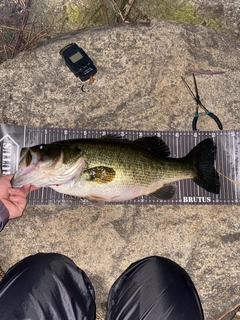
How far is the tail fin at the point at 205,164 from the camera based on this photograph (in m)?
3.59

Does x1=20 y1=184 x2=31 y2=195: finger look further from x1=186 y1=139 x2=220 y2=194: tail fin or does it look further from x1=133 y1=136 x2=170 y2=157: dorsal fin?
x1=186 y1=139 x2=220 y2=194: tail fin

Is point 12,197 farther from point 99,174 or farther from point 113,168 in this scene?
point 113,168

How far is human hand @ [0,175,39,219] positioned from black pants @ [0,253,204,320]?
0.45 meters

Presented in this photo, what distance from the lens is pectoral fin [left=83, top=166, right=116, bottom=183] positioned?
320 centimetres

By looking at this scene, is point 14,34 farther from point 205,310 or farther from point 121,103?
point 205,310

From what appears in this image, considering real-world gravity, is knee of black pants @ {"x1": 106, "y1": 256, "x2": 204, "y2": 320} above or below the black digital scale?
below

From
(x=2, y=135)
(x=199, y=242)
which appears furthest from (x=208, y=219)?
(x=2, y=135)

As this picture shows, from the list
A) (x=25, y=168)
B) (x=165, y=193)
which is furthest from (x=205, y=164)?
(x=25, y=168)

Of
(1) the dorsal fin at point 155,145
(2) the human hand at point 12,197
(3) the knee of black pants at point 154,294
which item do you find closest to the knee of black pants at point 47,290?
(3) the knee of black pants at point 154,294

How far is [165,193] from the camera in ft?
11.8

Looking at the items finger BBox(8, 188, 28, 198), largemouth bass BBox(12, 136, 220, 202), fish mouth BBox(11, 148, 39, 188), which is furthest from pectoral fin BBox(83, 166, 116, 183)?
finger BBox(8, 188, 28, 198)

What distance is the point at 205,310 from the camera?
3617 millimetres

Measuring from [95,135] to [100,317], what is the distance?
1863 millimetres

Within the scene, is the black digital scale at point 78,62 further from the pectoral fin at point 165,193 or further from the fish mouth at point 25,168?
the pectoral fin at point 165,193
